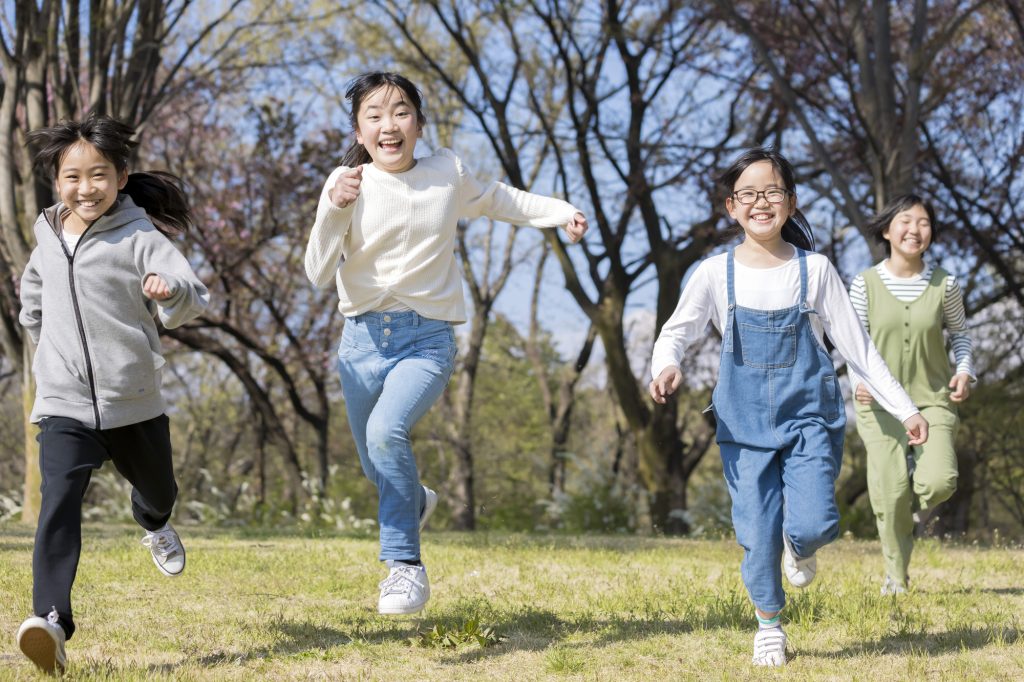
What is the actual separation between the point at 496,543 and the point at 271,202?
28.3 feet

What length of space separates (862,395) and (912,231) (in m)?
0.93

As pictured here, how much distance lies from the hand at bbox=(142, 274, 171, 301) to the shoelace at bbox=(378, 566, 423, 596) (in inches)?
52.6

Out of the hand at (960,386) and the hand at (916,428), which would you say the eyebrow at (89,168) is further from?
the hand at (960,386)

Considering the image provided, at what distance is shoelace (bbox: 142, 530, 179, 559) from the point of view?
4980mm

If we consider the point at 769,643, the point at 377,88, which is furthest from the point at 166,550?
the point at 769,643

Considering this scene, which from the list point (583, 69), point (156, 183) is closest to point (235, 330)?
point (583, 69)

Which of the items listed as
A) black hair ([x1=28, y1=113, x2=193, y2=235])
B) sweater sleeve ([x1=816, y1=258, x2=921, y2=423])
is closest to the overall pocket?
sweater sleeve ([x1=816, y1=258, x2=921, y2=423])

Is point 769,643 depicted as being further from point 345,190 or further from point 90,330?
point 90,330

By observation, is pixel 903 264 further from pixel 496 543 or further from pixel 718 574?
pixel 496 543

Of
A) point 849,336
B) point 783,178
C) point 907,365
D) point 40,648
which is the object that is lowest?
point 40,648

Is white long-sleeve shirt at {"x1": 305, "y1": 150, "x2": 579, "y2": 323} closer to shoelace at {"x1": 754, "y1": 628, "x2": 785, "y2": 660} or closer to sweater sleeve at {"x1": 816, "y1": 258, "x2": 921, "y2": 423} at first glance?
sweater sleeve at {"x1": 816, "y1": 258, "x2": 921, "y2": 423}

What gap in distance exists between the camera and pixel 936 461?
579cm

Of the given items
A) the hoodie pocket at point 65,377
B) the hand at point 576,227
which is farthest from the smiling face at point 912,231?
the hoodie pocket at point 65,377

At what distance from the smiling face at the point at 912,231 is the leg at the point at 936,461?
32.3 inches
